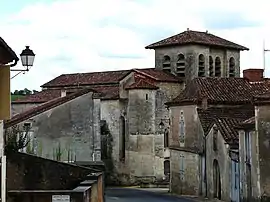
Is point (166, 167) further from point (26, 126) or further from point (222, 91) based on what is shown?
point (26, 126)

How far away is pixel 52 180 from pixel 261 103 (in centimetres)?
1379

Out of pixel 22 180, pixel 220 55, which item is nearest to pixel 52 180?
pixel 22 180

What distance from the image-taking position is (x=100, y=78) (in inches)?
2552

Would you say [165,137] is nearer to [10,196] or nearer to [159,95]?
[159,95]

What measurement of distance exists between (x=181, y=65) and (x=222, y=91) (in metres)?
18.5

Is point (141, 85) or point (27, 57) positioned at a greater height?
point (141, 85)

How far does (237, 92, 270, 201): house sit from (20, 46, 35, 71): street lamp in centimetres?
1323

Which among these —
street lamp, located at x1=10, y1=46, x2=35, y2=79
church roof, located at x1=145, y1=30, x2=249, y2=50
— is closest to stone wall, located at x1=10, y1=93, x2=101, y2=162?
street lamp, located at x1=10, y1=46, x2=35, y2=79

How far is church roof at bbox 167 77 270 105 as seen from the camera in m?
42.4

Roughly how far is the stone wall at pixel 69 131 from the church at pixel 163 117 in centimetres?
6

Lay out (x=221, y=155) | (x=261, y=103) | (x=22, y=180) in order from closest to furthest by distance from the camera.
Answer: (x=22, y=180)
(x=261, y=103)
(x=221, y=155)

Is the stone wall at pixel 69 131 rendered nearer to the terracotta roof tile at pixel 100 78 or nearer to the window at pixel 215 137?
the window at pixel 215 137


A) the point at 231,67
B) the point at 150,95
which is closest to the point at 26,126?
the point at 150,95

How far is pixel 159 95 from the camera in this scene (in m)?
59.5
